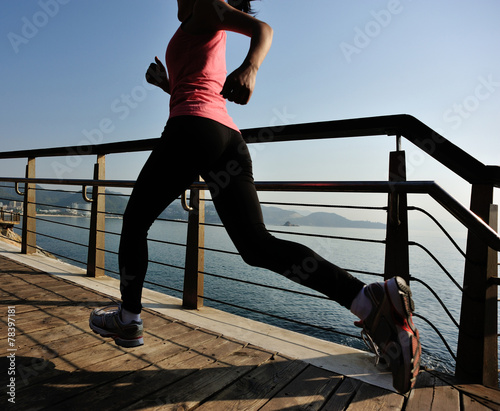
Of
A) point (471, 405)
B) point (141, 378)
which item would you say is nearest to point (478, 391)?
point (471, 405)

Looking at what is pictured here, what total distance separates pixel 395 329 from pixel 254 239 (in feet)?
1.57

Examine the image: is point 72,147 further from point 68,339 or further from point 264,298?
point 264,298

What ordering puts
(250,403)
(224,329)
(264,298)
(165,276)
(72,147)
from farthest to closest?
(165,276), (264,298), (72,147), (224,329), (250,403)

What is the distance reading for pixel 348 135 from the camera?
1596 millimetres

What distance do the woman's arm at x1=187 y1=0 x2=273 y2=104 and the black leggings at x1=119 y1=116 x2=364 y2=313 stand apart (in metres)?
0.21

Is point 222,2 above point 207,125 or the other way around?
above

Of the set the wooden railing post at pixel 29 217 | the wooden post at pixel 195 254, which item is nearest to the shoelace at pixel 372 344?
the wooden post at pixel 195 254

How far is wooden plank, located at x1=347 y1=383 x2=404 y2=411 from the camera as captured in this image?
1089 millimetres

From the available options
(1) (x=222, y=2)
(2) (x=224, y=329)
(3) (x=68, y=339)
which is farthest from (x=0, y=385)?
(1) (x=222, y=2)

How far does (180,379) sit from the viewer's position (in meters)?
1.23

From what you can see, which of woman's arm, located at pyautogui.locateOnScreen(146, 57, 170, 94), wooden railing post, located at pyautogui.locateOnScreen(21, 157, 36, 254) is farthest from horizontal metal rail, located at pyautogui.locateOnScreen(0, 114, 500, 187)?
wooden railing post, located at pyautogui.locateOnScreen(21, 157, 36, 254)

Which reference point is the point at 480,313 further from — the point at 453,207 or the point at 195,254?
the point at 195,254

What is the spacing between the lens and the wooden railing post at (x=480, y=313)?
4.18 ft

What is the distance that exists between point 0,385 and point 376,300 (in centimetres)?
127
